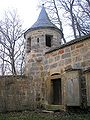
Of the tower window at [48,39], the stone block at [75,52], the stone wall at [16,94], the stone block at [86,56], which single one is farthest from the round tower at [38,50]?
the stone block at [86,56]

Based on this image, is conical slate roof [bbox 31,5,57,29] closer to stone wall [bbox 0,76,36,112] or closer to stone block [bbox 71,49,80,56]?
stone wall [bbox 0,76,36,112]

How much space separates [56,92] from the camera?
34.1ft

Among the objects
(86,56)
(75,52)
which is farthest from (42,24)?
(86,56)

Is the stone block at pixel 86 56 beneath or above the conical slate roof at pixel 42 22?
beneath

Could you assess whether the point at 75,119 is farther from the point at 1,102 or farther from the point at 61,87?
the point at 1,102

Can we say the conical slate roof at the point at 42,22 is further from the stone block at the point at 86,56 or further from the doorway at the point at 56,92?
the stone block at the point at 86,56

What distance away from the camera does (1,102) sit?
10.3m

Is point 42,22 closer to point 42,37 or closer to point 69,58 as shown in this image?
point 42,37

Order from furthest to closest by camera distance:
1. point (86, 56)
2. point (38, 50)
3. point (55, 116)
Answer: point (38, 50)
point (86, 56)
point (55, 116)

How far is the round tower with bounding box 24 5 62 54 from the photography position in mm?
11445

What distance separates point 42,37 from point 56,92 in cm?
279

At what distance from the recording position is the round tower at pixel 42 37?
Result: 1145 centimetres

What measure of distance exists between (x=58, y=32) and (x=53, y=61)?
219cm

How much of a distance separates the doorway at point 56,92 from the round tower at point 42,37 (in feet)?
5.78
